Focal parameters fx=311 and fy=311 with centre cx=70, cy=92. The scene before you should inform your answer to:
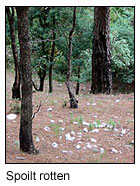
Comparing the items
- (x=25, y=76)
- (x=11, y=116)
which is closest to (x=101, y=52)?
(x=11, y=116)

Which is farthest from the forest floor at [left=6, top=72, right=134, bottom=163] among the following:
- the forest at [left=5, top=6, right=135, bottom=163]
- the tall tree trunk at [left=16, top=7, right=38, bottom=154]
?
the tall tree trunk at [left=16, top=7, right=38, bottom=154]

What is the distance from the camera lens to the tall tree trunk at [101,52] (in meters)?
7.90

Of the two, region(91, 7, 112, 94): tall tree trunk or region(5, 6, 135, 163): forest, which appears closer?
region(5, 6, 135, 163): forest

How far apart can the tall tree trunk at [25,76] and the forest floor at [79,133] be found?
0.24 m

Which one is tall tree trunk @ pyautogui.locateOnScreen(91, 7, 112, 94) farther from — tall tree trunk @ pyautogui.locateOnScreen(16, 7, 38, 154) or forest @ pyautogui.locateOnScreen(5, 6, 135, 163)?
tall tree trunk @ pyautogui.locateOnScreen(16, 7, 38, 154)

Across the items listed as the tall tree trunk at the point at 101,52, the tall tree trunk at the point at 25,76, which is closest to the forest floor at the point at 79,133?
the tall tree trunk at the point at 25,76

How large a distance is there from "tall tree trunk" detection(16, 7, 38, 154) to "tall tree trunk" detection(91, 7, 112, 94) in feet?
14.6

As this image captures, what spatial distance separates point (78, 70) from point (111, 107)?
506 centimetres

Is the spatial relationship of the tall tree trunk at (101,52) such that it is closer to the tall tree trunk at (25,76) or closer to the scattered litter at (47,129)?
the scattered litter at (47,129)

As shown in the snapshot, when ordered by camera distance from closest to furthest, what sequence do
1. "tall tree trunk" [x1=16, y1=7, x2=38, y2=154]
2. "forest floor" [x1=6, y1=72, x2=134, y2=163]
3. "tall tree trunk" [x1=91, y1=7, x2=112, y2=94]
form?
"tall tree trunk" [x1=16, y1=7, x2=38, y2=154] < "forest floor" [x1=6, y1=72, x2=134, y2=163] < "tall tree trunk" [x1=91, y1=7, x2=112, y2=94]

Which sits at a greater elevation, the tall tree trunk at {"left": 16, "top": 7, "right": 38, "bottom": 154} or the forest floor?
the tall tree trunk at {"left": 16, "top": 7, "right": 38, "bottom": 154}

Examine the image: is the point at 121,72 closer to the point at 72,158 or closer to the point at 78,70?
the point at 78,70

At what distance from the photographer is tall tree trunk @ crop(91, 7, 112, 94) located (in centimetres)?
790

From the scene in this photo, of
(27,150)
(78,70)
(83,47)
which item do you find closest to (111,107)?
(27,150)
